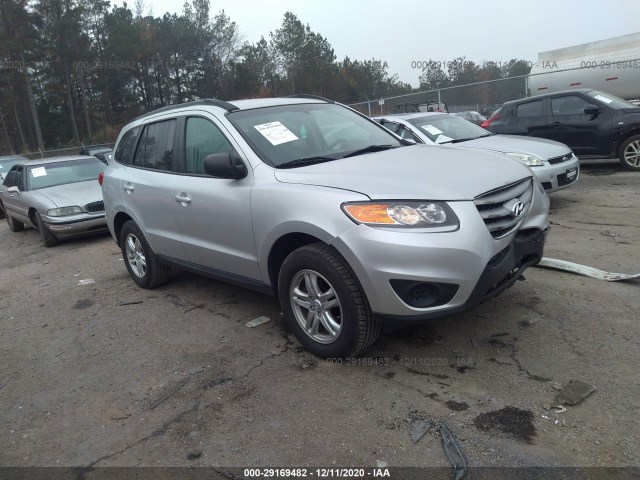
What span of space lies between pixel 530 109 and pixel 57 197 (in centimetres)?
882

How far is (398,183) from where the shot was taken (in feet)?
10.5

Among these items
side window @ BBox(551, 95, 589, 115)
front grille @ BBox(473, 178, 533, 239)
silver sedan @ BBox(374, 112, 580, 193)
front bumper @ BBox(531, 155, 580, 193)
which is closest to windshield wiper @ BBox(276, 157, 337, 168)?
front grille @ BBox(473, 178, 533, 239)

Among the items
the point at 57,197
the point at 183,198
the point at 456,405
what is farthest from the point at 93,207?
the point at 456,405

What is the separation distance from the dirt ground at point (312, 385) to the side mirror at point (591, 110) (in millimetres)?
5269

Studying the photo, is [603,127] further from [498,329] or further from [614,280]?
[498,329]

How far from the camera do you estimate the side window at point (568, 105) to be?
962cm

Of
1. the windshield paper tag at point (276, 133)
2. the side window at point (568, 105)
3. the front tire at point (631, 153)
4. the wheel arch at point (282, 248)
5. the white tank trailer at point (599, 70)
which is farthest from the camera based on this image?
the white tank trailer at point (599, 70)

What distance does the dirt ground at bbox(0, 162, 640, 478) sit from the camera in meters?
2.65

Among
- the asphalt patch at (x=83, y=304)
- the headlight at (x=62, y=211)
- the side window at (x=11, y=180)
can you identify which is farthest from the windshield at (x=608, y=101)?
the side window at (x=11, y=180)

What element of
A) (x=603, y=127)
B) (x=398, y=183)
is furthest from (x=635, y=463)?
(x=603, y=127)

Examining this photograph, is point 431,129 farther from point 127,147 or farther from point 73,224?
point 73,224

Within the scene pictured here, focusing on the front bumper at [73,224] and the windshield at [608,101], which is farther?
the windshield at [608,101]

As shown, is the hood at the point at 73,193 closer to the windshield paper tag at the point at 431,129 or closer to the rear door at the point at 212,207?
the rear door at the point at 212,207

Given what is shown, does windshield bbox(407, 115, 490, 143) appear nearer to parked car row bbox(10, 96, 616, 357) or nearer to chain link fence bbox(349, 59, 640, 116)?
parked car row bbox(10, 96, 616, 357)
